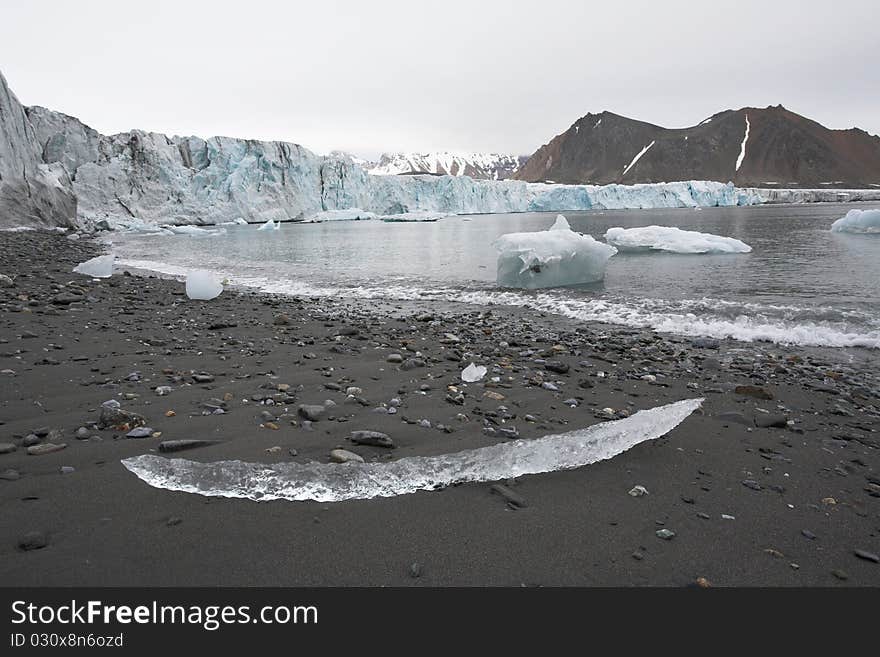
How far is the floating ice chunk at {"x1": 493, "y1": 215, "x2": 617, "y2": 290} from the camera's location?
10984 millimetres

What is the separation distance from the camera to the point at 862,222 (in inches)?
927

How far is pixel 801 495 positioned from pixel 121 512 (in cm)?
321

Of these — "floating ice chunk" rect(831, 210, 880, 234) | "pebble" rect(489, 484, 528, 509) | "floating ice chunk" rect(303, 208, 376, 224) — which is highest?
"floating ice chunk" rect(303, 208, 376, 224)

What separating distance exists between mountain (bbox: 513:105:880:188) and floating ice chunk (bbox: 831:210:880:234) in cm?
16043

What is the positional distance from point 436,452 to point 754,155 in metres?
219

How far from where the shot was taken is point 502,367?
4594 mm

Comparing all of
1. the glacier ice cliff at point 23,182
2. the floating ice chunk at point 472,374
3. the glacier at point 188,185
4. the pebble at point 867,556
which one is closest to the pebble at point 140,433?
the floating ice chunk at point 472,374

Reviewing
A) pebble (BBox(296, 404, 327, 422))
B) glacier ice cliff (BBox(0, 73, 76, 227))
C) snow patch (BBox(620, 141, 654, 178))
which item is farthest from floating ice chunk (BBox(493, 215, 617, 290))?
snow patch (BBox(620, 141, 654, 178))

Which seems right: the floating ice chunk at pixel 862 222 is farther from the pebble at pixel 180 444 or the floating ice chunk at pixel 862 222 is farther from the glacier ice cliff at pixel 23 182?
the glacier ice cliff at pixel 23 182

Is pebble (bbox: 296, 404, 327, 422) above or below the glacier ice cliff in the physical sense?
below

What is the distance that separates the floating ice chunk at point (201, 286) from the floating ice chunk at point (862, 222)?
28489 mm

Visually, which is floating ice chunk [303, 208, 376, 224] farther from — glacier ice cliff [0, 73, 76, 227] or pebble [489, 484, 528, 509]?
pebble [489, 484, 528, 509]

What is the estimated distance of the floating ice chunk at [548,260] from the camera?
10984 millimetres
